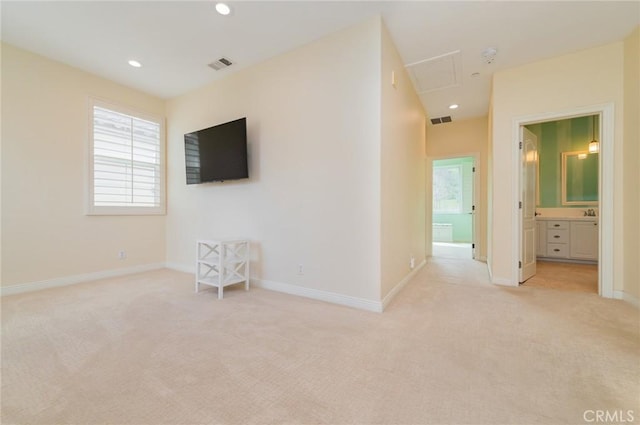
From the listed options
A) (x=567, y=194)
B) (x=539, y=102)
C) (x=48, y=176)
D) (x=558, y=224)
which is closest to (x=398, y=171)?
(x=539, y=102)

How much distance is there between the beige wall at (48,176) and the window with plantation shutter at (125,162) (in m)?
0.13

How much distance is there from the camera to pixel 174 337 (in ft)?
6.44

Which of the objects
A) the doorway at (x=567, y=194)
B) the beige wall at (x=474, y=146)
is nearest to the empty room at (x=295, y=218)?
the doorway at (x=567, y=194)

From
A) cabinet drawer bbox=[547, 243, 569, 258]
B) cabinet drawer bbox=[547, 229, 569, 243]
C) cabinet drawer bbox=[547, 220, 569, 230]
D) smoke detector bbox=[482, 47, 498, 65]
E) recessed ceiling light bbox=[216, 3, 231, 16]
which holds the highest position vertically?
recessed ceiling light bbox=[216, 3, 231, 16]

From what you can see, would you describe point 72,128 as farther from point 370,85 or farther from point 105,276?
point 370,85

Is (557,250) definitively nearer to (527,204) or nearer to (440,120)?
(527,204)

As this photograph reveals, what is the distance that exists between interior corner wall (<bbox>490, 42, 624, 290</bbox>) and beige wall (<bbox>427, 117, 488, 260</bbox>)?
1.80m

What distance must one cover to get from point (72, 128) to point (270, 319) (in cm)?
376

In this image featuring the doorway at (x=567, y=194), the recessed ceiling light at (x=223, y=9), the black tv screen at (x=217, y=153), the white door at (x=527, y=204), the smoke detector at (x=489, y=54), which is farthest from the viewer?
the doorway at (x=567, y=194)

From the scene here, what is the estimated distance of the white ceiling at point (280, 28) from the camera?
2332mm

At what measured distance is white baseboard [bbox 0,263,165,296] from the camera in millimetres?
2993

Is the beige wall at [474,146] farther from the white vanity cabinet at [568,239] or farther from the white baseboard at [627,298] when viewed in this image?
the white baseboard at [627,298]

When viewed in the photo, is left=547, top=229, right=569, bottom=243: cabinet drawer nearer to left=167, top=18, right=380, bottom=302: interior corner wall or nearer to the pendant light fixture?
the pendant light fixture

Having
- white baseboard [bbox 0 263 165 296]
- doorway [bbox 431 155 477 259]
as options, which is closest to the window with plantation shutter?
white baseboard [bbox 0 263 165 296]
